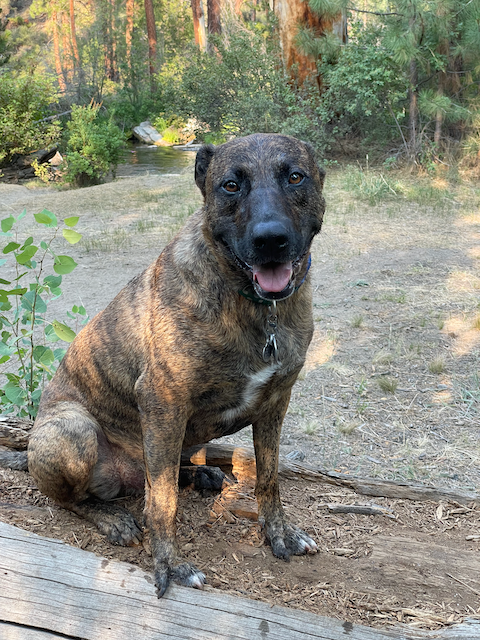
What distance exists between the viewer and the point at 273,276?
2.16 metres

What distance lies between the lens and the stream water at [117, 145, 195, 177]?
15.7 m

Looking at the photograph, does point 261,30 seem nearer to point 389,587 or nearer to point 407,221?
point 407,221

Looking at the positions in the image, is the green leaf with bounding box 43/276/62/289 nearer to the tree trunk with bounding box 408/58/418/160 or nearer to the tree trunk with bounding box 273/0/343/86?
the tree trunk with bounding box 408/58/418/160

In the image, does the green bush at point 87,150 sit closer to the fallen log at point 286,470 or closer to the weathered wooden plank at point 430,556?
the fallen log at point 286,470

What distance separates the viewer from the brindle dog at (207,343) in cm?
222

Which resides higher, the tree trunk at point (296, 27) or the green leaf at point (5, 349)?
the tree trunk at point (296, 27)

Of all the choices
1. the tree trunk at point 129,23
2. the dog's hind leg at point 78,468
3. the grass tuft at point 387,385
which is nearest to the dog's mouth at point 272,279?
the dog's hind leg at point 78,468

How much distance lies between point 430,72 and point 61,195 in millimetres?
7315

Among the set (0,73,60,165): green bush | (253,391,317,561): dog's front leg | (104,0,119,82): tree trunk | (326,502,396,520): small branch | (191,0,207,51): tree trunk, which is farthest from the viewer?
(104,0,119,82): tree trunk

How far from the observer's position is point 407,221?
349 inches

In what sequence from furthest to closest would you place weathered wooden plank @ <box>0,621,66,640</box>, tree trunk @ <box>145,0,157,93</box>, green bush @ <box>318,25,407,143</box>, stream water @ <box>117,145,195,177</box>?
tree trunk @ <box>145,0,157,93</box> → stream water @ <box>117,145,195,177</box> → green bush @ <box>318,25,407,143</box> → weathered wooden plank @ <box>0,621,66,640</box>

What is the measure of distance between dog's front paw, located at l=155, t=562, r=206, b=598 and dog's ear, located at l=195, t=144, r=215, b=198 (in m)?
1.48

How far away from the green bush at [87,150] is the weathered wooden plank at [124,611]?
11.9 metres

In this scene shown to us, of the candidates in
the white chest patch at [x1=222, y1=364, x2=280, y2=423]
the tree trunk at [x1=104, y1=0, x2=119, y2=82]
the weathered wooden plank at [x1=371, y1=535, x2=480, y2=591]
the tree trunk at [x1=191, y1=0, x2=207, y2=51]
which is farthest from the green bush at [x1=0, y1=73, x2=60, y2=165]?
the tree trunk at [x1=104, y1=0, x2=119, y2=82]
